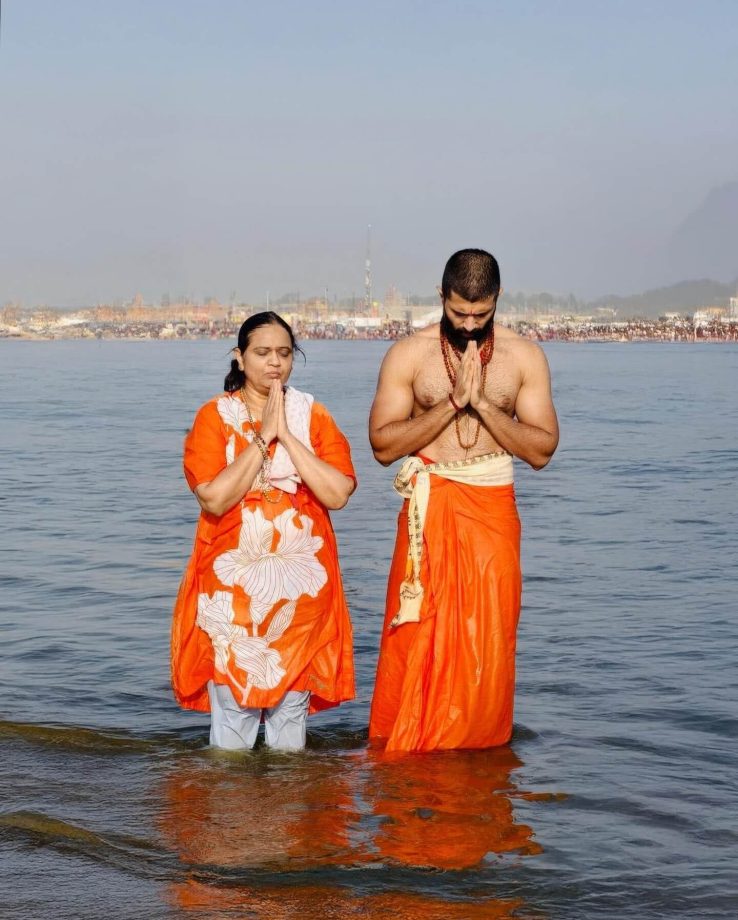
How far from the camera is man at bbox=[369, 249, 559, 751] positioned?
538 cm

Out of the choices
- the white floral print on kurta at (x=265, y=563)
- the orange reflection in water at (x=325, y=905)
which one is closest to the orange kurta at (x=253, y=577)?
the white floral print on kurta at (x=265, y=563)

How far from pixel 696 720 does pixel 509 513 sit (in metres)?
1.93

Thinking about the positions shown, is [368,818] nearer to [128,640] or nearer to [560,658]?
[560,658]

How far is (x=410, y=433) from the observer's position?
17.3ft

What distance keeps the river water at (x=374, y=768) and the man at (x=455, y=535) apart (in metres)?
0.30

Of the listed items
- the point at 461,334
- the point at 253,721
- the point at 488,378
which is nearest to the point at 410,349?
the point at 461,334

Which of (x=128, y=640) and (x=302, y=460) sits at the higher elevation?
(x=302, y=460)

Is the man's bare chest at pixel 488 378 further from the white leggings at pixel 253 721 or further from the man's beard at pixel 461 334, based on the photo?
the white leggings at pixel 253 721

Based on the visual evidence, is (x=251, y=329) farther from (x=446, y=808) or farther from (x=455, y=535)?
(x=446, y=808)

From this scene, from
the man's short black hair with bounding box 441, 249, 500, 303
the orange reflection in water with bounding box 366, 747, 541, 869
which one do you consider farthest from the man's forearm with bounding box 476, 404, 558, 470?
the orange reflection in water with bounding box 366, 747, 541, 869

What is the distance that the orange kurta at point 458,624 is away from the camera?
5375 mm

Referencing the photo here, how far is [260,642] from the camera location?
538cm

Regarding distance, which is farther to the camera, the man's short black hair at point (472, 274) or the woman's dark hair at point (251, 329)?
the woman's dark hair at point (251, 329)

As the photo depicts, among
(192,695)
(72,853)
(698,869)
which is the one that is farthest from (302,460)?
(698,869)
